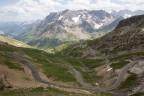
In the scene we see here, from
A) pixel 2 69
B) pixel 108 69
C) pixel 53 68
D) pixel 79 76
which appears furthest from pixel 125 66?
pixel 2 69

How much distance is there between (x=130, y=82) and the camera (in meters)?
140

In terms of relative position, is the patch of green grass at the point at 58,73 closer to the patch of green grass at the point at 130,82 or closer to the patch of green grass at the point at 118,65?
the patch of green grass at the point at 118,65

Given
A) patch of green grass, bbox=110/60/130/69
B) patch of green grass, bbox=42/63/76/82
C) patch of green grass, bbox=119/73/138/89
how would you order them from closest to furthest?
patch of green grass, bbox=119/73/138/89 < patch of green grass, bbox=42/63/76/82 < patch of green grass, bbox=110/60/130/69

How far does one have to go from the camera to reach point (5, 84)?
371 ft

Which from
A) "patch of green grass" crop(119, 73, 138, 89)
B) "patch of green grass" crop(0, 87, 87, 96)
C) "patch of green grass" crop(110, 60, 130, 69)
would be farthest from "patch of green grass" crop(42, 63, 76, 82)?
"patch of green grass" crop(0, 87, 87, 96)

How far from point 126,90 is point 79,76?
138ft

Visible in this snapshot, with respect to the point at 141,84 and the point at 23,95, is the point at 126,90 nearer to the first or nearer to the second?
the point at 141,84

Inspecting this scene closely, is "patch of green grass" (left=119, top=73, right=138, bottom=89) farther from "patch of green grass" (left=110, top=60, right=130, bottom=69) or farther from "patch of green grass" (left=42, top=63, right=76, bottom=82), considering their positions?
"patch of green grass" (left=42, top=63, right=76, bottom=82)

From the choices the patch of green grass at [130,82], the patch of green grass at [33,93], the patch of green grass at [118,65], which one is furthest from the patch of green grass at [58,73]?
the patch of green grass at [33,93]

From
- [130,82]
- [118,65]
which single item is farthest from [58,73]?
[130,82]

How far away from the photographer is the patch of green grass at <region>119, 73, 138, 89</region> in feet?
450

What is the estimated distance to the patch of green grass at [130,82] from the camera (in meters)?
137

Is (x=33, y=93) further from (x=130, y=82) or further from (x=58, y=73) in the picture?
(x=58, y=73)

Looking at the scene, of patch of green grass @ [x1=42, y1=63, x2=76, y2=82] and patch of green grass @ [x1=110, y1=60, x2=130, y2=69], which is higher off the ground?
patch of green grass @ [x1=110, y1=60, x2=130, y2=69]
